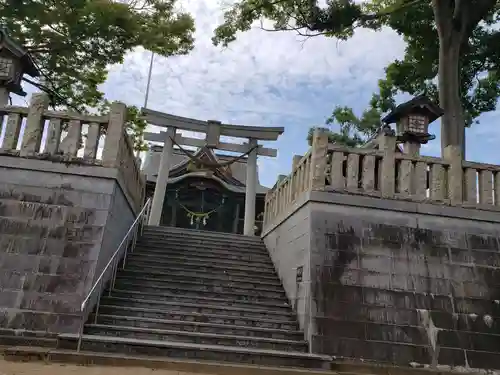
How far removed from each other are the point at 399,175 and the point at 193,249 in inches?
181

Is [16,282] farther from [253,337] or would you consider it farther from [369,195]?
[369,195]

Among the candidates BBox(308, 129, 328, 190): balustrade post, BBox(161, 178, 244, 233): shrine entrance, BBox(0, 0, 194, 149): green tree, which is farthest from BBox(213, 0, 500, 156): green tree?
BBox(161, 178, 244, 233): shrine entrance

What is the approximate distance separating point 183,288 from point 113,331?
5.91 feet

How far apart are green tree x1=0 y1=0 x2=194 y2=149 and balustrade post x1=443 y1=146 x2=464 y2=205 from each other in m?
7.82

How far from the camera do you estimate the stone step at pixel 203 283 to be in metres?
7.98

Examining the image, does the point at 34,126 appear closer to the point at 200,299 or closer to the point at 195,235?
the point at 200,299

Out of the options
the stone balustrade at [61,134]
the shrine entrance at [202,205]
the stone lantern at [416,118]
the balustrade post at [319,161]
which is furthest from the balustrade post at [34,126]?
the shrine entrance at [202,205]

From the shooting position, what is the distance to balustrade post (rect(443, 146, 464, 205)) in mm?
7559

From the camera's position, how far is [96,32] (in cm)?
1086

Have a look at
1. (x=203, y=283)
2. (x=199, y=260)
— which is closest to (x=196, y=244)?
(x=199, y=260)

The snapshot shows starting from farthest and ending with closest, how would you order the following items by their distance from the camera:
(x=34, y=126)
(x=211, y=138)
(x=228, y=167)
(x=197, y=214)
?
(x=228, y=167) → (x=197, y=214) → (x=211, y=138) → (x=34, y=126)

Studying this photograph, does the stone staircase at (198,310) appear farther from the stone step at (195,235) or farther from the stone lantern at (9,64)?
the stone lantern at (9,64)

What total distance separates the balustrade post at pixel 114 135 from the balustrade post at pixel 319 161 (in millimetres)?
3293

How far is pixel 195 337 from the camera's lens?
Result: 6293 millimetres
